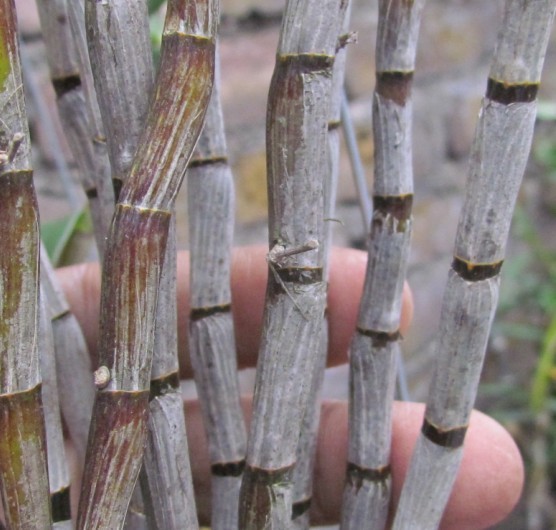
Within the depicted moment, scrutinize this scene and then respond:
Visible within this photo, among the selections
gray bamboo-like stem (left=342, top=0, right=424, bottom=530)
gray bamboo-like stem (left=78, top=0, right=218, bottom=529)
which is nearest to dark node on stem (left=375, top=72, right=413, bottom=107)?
gray bamboo-like stem (left=342, top=0, right=424, bottom=530)

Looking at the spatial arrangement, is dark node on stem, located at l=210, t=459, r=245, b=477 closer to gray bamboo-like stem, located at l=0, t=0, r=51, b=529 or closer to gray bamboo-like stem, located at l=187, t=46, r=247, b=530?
gray bamboo-like stem, located at l=187, t=46, r=247, b=530

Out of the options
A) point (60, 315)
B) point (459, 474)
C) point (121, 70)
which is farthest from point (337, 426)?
point (121, 70)

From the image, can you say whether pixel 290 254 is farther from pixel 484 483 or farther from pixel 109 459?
pixel 484 483

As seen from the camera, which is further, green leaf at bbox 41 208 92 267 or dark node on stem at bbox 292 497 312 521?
green leaf at bbox 41 208 92 267

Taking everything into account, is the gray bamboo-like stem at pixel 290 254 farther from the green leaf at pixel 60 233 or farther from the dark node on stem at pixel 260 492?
the green leaf at pixel 60 233

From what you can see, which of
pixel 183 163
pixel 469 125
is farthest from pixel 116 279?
pixel 469 125

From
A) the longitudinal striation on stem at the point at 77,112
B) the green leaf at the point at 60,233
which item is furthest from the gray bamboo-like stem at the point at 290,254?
the green leaf at the point at 60,233
